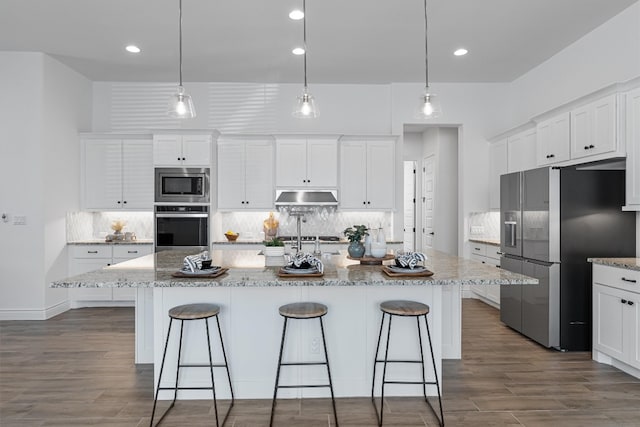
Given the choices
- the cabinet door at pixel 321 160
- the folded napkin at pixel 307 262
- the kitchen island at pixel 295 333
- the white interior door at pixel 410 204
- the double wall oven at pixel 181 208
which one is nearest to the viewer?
the folded napkin at pixel 307 262

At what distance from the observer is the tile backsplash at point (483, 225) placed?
5945mm

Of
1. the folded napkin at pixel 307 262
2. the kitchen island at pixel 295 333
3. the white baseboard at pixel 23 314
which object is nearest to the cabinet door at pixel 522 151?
the kitchen island at pixel 295 333

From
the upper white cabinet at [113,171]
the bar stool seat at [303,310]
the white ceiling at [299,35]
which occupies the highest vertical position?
the white ceiling at [299,35]

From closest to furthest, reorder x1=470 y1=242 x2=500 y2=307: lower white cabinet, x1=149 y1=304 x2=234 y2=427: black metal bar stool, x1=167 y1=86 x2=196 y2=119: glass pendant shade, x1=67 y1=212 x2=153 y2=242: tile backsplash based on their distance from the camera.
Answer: x1=149 y1=304 x2=234 y2=427: black metal bar stool < x1=167 y1=86 x2=196 y2=119: glass pendant shade < x1=470 y1=242 x2=500 y2=307: lower white cabinet < x1=67 y1=212 x2=153 y2=242: tile backsplash

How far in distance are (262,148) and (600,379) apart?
15.1 ft

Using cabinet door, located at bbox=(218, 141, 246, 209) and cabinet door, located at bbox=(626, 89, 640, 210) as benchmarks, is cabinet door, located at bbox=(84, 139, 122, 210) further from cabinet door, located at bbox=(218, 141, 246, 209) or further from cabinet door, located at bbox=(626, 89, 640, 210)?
cabinet door, located at bbox=(626, 89, 640, 210)

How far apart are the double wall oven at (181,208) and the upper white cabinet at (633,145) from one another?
469 centimetres

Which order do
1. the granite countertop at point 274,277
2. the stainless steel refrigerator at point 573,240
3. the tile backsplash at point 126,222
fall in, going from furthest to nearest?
the tile backsplash at point 126,222
the stainless steel refrigerator at point 573,240
the granite countertop at point 274,277

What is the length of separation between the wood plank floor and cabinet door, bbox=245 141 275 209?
248 cm

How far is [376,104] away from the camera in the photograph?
19.7 feet

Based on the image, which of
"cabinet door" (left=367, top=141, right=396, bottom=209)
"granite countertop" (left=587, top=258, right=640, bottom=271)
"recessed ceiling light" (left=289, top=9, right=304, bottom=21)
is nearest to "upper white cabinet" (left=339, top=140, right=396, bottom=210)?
"cabinet door" (left=367, top=141, right=396, bottom=209)

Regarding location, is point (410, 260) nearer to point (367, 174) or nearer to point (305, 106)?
point (305, 106)

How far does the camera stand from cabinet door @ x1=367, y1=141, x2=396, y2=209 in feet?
18.8

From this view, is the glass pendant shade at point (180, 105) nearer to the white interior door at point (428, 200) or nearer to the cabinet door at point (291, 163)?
the cabinet door at point (291, 163)
